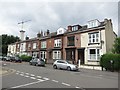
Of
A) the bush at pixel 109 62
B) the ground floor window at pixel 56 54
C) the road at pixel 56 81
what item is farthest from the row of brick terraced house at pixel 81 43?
the road at pixel 56 81

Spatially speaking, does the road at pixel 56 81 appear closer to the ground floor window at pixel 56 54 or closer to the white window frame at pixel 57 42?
the ground floor window at pixel 56 54

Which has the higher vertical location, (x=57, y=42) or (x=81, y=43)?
(x=57, y=42)

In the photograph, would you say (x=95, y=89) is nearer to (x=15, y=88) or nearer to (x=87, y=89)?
(x=87, y=89)

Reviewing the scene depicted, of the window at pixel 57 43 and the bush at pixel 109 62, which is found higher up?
the window at pixel 57 43

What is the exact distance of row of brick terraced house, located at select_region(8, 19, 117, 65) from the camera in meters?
30.0

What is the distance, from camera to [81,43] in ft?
110

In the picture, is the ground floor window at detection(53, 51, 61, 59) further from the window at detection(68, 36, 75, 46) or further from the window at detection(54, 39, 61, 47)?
the window at detection(68, 36, 75, 46)

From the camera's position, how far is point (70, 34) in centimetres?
3638

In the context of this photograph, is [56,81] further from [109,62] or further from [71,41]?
[71,41]

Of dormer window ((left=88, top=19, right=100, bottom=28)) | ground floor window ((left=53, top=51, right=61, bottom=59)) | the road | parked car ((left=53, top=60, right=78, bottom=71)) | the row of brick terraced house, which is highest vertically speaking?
dormer window ((left=88, top=19, right=100, bottom=28))

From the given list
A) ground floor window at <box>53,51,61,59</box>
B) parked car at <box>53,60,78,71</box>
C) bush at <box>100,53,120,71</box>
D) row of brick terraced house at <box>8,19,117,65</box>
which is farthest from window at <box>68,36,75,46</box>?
bush at <box>100,53,120,71</box>

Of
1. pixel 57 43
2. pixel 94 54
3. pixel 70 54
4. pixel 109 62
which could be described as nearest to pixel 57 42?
pixel 57 43

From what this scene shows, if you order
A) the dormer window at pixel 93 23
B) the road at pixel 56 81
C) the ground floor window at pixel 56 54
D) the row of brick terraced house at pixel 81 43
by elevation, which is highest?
the dormer window at pixel 93 23

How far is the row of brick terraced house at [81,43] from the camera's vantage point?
30.0m
